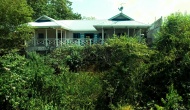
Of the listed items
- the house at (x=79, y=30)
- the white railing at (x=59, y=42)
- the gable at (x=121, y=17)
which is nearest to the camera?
the white railing at (x=59, y=42)

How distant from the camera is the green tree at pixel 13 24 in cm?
1988

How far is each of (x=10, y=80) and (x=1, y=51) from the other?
263 inches

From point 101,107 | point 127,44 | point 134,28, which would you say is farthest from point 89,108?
point 134,28

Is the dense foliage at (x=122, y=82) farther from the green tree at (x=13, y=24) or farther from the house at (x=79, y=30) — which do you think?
the house at (x=79, y=30)

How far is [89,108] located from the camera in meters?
13.0

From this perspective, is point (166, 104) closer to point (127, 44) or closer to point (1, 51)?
point (127, 44)

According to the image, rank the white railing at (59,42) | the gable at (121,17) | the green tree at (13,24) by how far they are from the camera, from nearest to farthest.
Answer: the green tree at (13,24) → the white railing at (59,42) → the gable at (121,17)

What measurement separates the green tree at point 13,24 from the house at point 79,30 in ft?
8.26

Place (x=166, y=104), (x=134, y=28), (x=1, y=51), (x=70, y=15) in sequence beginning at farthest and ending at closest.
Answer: (x=70, y=15), (x=134, y=28), (x=1, y=51), (x=166, y=104)

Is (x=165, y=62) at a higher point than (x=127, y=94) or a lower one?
higher

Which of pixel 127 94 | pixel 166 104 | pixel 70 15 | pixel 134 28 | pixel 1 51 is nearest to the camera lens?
pixel 166 104

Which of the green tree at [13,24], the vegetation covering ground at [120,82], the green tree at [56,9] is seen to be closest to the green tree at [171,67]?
the vegetation covering ground at [120,82]

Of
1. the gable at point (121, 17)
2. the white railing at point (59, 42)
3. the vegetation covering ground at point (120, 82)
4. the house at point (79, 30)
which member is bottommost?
the vegetation covering ground at point (120, 82)

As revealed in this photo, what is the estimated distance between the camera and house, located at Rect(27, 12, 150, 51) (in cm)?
2475
